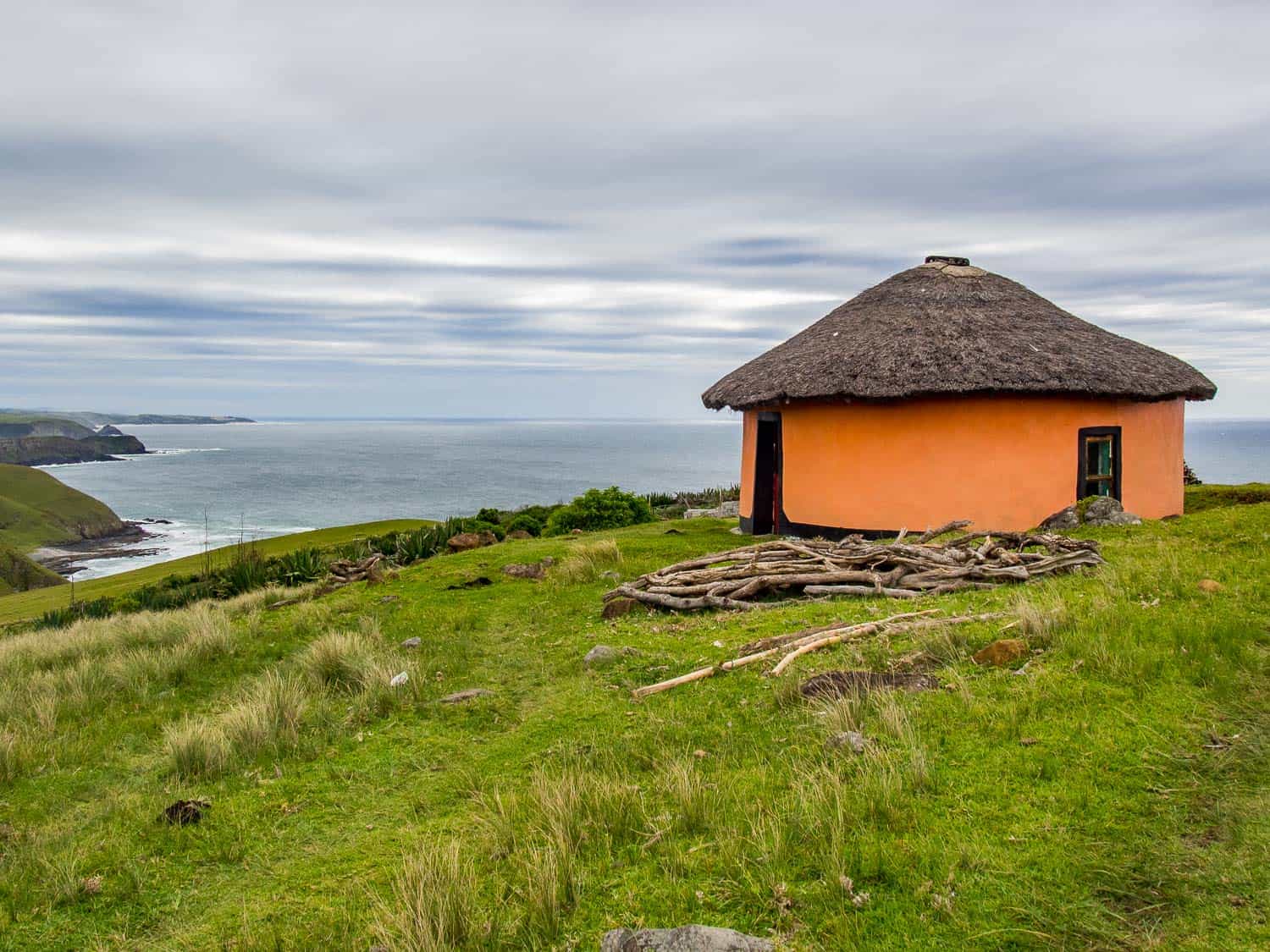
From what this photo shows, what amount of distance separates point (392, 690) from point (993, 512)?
10.3 meters

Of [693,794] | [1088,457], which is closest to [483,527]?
[1088,457]

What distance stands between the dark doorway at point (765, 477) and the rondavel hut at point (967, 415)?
95cm

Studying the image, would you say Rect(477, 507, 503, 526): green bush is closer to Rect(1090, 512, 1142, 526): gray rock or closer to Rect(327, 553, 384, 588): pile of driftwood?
Rect(327, 553, 384, 588): pile of driftwood

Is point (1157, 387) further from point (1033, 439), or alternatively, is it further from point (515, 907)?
point (515, 907)

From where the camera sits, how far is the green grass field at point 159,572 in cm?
1938

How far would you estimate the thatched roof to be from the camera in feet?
42.8

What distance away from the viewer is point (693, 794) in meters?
4.13

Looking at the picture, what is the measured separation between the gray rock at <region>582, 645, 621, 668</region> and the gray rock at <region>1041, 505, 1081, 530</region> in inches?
323

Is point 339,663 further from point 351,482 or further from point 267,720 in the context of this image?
point 351,482

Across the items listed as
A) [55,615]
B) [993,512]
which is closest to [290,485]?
[55,615]

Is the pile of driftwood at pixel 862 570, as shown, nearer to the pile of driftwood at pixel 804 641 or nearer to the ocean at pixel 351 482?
the pile of driftwood at pixel 804 641

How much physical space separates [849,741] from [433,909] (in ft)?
7.72

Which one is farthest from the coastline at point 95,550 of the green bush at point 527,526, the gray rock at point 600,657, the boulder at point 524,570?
the gray rock at point 600,657

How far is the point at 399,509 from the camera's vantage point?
62.4 m
